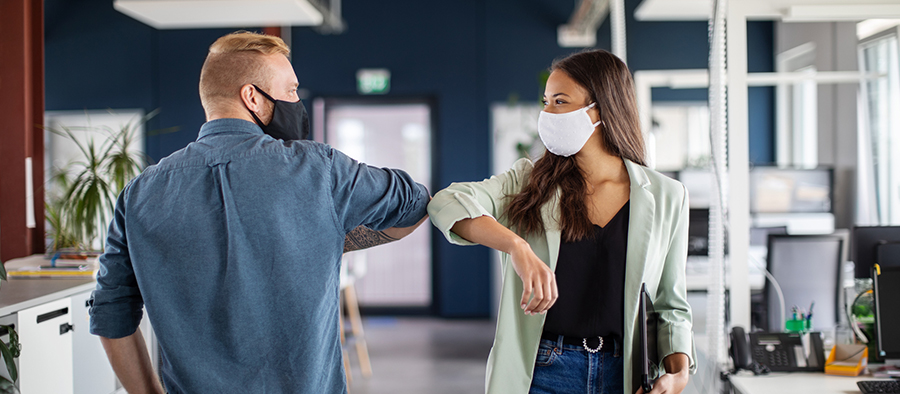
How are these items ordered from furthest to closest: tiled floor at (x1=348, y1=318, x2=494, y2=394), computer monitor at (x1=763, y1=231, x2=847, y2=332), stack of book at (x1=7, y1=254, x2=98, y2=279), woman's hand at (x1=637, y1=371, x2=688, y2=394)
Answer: tiled floor at (x1=348, y1=318, x2=494, y2=394), computer monitor at (x1=763, y1=231, x2=847, y2=332), stack of book at (x1=7, y1=254, x2=98, y2=279), woman's hand at (x1=637, y1=371, x2=688, y2=394)

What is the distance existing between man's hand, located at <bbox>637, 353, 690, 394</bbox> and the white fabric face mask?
52cm

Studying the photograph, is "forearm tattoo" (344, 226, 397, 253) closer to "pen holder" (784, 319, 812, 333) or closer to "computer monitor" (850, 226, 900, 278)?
"pen holder" (784, 319, 812, 333)

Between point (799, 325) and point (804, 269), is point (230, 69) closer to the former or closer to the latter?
point (799, 325)

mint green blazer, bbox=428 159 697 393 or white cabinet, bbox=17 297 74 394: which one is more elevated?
mint green blazer, bbox=428 159 697 393

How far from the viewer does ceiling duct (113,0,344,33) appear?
4.43 metres

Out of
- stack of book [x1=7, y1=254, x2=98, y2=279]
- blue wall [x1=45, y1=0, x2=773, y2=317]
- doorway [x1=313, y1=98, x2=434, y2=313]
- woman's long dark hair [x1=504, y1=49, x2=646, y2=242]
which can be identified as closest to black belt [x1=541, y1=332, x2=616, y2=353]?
woman's long dark hair [x1=504, y1=49, x2=646, y2=242]

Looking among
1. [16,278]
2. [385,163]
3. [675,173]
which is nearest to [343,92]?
[385,163]

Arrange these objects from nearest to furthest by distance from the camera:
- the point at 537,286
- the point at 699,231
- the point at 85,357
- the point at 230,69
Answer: the point at 537,286, the point at 230,69, the point at 85,357, the point at 699,231

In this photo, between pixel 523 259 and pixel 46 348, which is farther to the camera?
pixel 46 348

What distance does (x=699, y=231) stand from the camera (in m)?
4.55

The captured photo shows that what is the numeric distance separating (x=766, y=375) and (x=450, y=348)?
11.5 ft

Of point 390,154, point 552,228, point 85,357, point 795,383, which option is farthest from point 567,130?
point 390,154

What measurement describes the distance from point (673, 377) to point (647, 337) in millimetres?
126

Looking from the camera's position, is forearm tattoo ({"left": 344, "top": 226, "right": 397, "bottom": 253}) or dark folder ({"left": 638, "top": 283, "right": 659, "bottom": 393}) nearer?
dark folder ({"left": 638, "top": 283, "right": 659, "bottom": 393})
